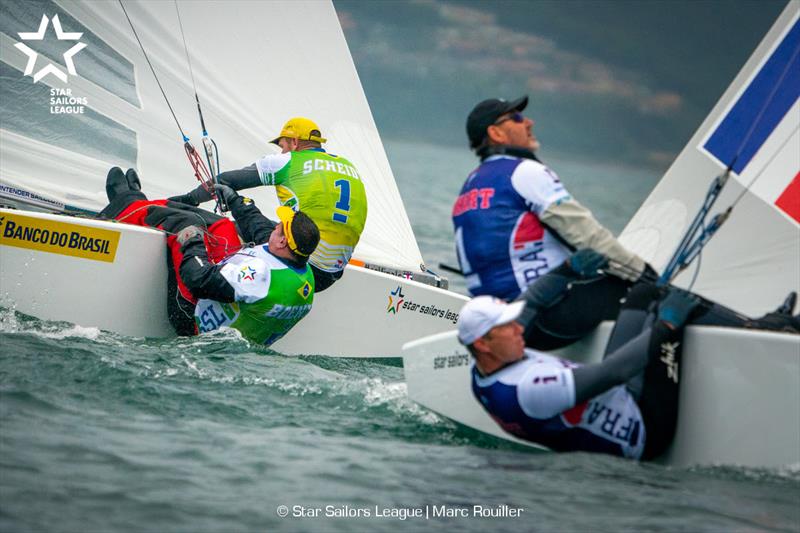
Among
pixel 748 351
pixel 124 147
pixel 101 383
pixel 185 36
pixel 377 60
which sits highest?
pixel 377 60

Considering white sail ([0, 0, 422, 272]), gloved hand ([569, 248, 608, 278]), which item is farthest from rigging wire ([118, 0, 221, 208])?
gloved hand ([569, 248, 608, 278])

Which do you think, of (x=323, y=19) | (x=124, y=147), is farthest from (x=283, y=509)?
(x=323, y=19)

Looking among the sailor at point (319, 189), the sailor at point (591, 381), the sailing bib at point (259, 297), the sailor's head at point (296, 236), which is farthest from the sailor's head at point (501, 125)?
the sailor at point (319, 189)

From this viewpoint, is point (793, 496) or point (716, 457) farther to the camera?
point (716, 457)

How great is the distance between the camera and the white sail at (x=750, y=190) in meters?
4.02

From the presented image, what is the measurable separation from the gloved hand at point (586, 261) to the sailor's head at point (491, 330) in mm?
189

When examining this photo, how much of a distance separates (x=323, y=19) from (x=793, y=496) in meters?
4.08

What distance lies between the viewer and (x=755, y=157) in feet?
13.6

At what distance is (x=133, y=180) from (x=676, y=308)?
308 centimetres

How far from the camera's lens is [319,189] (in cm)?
501

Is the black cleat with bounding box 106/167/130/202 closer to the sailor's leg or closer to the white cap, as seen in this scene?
the white cap

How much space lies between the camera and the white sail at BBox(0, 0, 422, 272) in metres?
5.73

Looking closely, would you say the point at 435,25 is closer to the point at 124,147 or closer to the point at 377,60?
the point at 377,60

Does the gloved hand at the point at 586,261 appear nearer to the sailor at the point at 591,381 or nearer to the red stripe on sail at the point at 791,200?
the sailor at the point at 591,381
